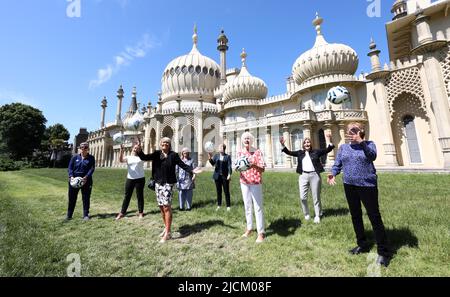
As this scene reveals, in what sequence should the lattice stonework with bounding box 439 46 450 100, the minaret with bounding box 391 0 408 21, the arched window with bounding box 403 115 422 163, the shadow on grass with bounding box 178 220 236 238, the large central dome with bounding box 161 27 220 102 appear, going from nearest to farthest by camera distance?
1. the shadow on grass with bounding box 178 220 236 238
2. the lattice stonework with bounding box 439 46 450 100
3. the arched window with bounding box 403 115 422 163
4. the minaret with bounding box 391 0 408 21
5. the large central dome with bounding box 161 27 220 102

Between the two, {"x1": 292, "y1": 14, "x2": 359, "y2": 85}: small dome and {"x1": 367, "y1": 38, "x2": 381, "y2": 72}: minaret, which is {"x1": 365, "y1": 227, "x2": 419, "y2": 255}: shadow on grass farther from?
{"x1": 292, "y1": 14, "x2": 359, "y2": 85}: small dome

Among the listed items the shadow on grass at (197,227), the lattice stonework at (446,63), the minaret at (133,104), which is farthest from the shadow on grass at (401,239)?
the minaret at (133,104)

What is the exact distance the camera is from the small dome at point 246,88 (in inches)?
1131

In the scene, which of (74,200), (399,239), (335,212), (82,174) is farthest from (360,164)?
(74,200)

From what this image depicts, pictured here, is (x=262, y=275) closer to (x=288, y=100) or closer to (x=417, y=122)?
(x=417, y=122)

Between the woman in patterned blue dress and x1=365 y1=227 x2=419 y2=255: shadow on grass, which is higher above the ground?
the woman in patterned blue dress

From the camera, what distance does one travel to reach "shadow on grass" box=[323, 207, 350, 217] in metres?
5.22

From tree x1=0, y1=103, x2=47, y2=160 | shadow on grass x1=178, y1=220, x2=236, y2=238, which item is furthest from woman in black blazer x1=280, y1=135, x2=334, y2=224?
tree x1=0, y1=103, x2=47, y2=160

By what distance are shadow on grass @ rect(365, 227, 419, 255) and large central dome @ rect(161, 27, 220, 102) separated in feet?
115

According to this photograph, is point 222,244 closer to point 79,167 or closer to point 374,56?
point 79,167

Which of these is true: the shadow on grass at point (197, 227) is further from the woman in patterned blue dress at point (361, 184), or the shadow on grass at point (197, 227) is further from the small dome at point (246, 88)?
the small dome at point (246, 88)

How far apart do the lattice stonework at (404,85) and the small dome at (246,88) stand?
14975 mm

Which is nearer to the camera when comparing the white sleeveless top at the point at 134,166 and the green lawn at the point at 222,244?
the green lawn at the point at 222,244
